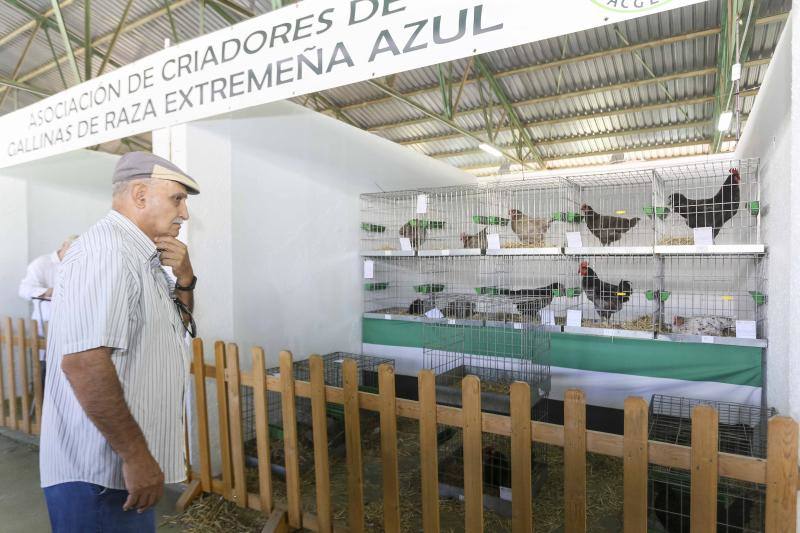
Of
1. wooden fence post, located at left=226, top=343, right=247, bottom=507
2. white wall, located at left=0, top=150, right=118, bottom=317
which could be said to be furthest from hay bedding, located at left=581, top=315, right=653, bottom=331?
white wall, located at left=0, top=150, right=118, bottom=317

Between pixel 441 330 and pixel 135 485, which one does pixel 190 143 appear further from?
pixel 441 330

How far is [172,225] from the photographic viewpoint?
1438 mm

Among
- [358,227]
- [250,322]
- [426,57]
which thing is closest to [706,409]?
[426,57]

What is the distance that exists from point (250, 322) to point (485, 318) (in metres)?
2.31

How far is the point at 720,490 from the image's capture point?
258 centimetres

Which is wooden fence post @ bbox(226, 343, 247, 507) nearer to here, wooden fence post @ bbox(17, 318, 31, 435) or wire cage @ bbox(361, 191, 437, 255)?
wooden fence post @ bbox(17, 318, 31, 435)

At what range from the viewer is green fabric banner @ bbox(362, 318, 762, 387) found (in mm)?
3668

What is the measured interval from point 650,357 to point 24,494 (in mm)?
4799

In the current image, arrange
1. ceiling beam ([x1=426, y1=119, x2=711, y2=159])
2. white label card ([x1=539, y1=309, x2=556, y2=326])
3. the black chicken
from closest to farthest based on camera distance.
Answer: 1. the black chicken
2. white label card ([x1=539, y1=309, x2=556, y2=326])
3. ceiling beam ([x1=426, y1=119, x2=711, y2=159])

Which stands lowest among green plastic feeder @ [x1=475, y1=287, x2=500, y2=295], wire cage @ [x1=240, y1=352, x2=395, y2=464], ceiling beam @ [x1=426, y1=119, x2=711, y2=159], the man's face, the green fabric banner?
wire cage @ [x1=240, y1=352, x2=395, y2=464]

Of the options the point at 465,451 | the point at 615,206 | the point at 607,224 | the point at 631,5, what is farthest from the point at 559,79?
the point at 465,451

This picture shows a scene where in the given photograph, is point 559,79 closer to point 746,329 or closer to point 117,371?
point 746,329

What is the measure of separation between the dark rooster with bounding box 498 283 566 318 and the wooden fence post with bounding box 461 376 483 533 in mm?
2516

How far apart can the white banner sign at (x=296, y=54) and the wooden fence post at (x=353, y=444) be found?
141cm
